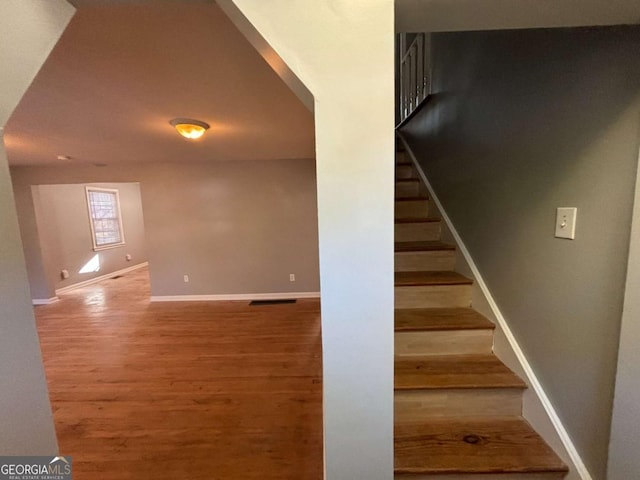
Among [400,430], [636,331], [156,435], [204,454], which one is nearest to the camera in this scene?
[636,331]

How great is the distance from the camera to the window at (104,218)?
5.89m

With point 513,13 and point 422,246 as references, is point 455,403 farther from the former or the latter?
point 513,13

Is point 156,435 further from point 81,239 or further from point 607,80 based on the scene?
point 81,239

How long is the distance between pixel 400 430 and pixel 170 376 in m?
2.07

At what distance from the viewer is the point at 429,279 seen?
5.85ft

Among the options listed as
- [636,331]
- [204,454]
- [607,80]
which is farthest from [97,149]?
[636,331]

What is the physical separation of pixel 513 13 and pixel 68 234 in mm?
6959

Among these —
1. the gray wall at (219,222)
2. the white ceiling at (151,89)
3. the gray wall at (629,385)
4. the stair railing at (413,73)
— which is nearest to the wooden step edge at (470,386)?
the gray wall at (629,385)

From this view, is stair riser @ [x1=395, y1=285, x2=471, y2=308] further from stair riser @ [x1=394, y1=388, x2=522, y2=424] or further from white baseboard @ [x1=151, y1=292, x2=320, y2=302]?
white baseboard @ [x1=151, y1=292, x2=320, y2=302]

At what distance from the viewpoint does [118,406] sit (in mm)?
2059

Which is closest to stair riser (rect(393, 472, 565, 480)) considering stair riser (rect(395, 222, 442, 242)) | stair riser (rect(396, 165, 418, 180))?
stair riser (rect(395, 222, 442, 242))

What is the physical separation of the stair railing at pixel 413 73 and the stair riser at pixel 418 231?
5.09 feet

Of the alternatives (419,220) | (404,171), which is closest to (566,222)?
(419,220)

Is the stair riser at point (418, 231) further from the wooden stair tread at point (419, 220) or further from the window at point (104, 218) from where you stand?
the window at point (104, 218)
